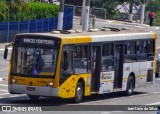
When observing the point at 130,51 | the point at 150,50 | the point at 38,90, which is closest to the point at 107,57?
the point at 130,51

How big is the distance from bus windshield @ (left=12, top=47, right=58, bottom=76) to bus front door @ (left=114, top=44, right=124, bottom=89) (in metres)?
4.54

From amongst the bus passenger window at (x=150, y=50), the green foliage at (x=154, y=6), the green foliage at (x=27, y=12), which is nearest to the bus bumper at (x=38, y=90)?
the bus passenger window at (x=150, y=50)

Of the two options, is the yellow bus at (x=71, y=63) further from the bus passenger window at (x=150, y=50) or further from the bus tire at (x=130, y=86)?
the bus passenger window at (x=150, y=50)

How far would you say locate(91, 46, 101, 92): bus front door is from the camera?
89.4 feet

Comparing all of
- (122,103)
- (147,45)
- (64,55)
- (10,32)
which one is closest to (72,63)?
A: (64,55)

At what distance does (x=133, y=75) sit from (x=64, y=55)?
623 cm

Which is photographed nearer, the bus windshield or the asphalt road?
the asphalt road

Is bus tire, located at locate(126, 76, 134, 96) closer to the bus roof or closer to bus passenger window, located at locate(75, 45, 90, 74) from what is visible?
the bus roof

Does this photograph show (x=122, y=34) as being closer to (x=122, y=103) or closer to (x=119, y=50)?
(x=119, y=50)

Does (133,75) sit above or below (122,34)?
below

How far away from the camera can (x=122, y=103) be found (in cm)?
2689

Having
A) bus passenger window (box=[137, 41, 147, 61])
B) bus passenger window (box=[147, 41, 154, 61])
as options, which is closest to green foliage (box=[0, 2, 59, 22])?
bus passenger window (box=[147, 41, 154, 61])

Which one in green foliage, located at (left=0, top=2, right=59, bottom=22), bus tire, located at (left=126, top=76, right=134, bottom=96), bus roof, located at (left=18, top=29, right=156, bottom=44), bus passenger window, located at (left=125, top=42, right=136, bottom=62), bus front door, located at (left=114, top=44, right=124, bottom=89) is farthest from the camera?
green foliage, located at (left=0, top=2, right=59, bottom=22)

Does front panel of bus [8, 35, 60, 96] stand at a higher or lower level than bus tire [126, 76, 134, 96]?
higher
